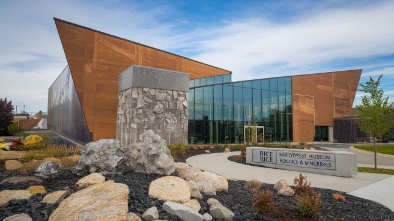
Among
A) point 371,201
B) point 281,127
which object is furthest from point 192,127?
point 371,201

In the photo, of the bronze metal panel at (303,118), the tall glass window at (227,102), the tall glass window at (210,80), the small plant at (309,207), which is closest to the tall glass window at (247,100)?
the tall glass window at (227,102)

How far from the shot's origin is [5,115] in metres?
39.3

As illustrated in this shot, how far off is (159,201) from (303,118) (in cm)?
3851

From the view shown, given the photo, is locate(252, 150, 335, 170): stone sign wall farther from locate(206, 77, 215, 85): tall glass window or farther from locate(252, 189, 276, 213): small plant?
locate(206, 77, 215, 85): tall glass window

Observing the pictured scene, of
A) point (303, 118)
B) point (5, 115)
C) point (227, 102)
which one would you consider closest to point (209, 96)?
point (227, 102)

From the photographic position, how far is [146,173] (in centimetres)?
866

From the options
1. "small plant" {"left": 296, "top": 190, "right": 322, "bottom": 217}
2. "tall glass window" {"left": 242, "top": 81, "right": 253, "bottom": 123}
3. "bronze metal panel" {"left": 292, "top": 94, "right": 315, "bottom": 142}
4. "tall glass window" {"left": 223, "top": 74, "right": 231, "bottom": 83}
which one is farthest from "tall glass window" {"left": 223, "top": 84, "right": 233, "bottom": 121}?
"small plant" {"left": 296, "top": 190, "right": 322, "bottom": 217}

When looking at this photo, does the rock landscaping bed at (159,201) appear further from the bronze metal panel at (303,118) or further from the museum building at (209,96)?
the bronze metal panel at (303,118)

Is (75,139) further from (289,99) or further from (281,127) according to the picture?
(289,99)

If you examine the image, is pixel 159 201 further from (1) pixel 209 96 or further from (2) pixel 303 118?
(2) pixel 303 118

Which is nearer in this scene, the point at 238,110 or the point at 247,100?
the point at 238,110

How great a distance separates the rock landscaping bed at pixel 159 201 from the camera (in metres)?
4.88

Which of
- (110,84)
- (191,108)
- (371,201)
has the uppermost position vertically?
(110,84)

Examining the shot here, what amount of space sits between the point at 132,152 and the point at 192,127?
1794 centimetres
